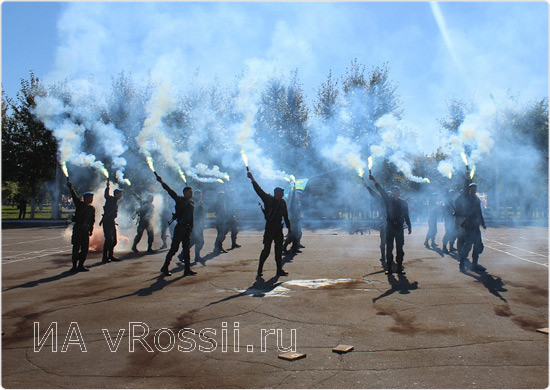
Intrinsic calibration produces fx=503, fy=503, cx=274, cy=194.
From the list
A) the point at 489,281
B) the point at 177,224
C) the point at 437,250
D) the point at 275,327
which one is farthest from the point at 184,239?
the point at 437,250

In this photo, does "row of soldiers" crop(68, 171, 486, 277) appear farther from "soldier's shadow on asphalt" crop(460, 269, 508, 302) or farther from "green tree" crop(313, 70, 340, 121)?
"green tree" crop(313, 70, 340, 121)

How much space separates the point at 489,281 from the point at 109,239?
27.6 feet

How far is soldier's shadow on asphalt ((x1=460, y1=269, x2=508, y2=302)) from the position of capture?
806 centimetres

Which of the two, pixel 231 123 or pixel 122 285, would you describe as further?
pixel 231 123

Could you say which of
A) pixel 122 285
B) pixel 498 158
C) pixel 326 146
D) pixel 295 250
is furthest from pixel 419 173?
pixel 122 285

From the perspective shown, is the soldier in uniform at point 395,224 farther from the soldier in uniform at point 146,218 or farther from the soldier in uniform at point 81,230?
the soldier in uniform at point 146,218

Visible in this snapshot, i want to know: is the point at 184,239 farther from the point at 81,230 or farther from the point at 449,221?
the point at 449,221

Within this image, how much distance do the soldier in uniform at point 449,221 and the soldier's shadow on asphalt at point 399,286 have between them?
17.0ft

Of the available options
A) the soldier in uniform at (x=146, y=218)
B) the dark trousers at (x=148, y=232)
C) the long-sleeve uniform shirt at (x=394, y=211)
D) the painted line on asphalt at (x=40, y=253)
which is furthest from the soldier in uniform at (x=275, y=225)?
the painted line on asphalt at (x=40, y=253)

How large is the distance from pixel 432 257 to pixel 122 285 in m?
7.72

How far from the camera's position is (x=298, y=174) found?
1321 inches

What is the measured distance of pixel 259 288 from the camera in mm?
8391

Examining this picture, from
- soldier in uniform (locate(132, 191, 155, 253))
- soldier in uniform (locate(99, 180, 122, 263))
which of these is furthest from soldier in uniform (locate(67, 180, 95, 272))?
soldier in uniform (locate(132, 191, 155, 253))

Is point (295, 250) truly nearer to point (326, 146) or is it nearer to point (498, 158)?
point (326, 146)
